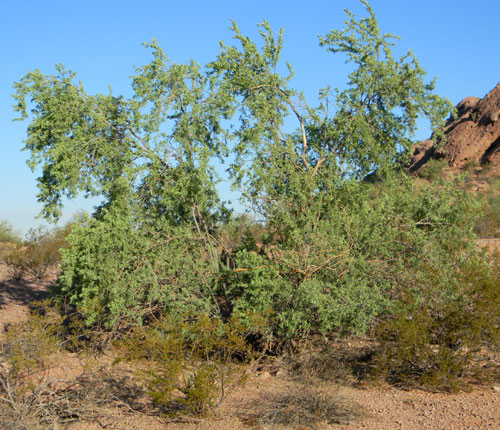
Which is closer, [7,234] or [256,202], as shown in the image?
[256,202]

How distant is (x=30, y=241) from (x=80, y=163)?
1001cm

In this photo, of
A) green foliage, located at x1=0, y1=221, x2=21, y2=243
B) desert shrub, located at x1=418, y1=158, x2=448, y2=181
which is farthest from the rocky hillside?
green foliage, located at x1=0, y1=221, x2=21, y2=243

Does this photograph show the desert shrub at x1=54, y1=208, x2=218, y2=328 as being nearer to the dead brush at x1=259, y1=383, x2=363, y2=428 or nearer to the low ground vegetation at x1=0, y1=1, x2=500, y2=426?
the low ground vegetation at x1=0, y1=1, x2=500, y2=426

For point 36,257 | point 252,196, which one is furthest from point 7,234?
point 252,196

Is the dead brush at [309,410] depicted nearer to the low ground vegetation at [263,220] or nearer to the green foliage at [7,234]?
the low ground vegetation at [263,220]

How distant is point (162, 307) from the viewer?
9.53m

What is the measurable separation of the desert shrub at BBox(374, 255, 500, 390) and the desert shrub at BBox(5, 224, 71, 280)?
11856 millimetres

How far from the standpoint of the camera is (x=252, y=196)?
9758 mm

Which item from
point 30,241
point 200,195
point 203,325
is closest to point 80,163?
point 200,195

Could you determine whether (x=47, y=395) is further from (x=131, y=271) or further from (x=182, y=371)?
(x=131, y=271)

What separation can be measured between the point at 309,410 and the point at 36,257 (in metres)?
13.0

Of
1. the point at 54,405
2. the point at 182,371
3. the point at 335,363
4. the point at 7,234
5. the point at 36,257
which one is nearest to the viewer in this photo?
the point at 54,405

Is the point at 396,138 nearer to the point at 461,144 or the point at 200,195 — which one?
the point at 200,195

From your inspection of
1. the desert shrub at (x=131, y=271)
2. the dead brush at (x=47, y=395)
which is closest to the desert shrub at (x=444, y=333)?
the desert shrub at (x=131, y=271)
